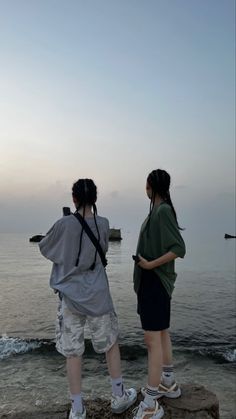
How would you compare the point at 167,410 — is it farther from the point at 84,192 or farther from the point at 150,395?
the point at 84,192

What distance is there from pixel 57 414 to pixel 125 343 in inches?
312

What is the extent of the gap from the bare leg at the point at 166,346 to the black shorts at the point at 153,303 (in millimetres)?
278

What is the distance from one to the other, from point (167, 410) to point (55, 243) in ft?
7.74

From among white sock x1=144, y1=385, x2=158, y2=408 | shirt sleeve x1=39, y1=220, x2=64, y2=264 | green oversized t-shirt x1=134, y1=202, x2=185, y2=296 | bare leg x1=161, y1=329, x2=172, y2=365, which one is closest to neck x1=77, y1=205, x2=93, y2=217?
shirt sleeve x1=39, y1=220, x2=64, y2=264

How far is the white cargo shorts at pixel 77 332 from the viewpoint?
4.11 metres

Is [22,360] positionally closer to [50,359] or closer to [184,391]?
[50,359]

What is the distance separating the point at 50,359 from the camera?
1065 cm

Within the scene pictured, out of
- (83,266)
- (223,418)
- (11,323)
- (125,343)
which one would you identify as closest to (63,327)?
(83,266)

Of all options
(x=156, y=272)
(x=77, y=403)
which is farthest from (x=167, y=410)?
(x=156, y=272)

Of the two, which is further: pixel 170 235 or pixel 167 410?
pixel 167 410

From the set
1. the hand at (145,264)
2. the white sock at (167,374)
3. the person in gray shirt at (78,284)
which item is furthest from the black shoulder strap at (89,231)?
the white sock at (167,374)

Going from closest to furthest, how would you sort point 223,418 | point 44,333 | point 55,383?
point 223,418, point 55,383, point 44,333

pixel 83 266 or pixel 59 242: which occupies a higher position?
pixel 59 242

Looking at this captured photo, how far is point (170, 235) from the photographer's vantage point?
4.13 m
